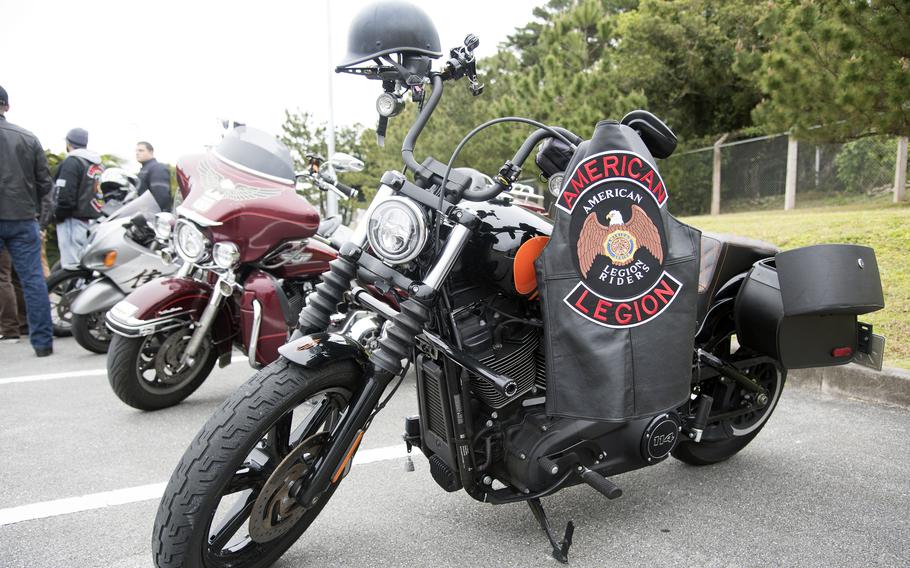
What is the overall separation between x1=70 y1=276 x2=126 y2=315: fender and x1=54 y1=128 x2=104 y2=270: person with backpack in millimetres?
1820

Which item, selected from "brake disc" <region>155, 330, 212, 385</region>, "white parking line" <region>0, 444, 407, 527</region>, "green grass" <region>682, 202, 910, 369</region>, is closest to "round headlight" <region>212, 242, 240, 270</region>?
"brake disc" <region>155, 330, 212, 385</region>

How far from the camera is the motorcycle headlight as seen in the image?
144 inches

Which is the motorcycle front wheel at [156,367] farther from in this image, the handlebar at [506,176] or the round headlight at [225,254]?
the handlebar at [506,176]

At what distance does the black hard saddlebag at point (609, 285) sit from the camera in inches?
79.4

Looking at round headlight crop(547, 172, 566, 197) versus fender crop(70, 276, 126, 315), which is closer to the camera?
round headlight crop(547, 172, 566, 197)

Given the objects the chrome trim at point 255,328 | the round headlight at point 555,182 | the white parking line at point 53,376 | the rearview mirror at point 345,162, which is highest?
the rearview mirror at point 345,162

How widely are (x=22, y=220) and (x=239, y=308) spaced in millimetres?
3122

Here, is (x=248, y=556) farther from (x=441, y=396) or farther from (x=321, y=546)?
(x=441, y=396)

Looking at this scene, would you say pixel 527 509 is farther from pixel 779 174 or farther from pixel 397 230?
pixel 779 174

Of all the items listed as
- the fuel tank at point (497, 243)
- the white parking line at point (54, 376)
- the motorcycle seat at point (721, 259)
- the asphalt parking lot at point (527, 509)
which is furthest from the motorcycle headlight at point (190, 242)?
the motorcycle seat at point (721, 259)

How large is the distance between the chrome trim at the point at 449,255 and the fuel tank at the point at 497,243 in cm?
13

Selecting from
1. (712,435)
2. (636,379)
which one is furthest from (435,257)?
(712,435)

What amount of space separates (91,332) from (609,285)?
5.13 metres

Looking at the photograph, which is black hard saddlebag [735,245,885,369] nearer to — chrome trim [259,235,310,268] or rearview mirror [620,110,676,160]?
rearview mirror [620,110,676,160]
